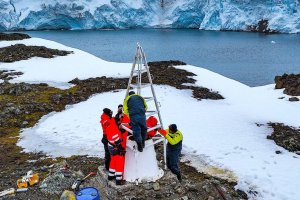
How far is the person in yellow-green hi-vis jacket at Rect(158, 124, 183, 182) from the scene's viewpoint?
10.3m

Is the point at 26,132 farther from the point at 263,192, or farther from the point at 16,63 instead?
the point at 16,63

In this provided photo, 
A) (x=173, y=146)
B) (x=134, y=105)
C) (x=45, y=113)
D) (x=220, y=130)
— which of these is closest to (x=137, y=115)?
(x=134, y=105)

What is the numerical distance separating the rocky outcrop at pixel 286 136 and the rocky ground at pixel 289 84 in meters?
6.49

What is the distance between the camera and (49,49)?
124 ft

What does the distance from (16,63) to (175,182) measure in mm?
26191

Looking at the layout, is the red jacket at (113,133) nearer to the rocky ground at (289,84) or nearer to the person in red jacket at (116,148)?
the person in red jacket at (116,148)

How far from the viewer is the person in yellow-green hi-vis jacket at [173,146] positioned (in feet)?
33.8

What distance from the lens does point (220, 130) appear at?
17.1 metres

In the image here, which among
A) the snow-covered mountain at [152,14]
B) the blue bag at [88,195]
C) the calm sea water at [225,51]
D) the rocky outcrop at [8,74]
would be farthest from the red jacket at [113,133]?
the snow-covered mountain at [152,14]

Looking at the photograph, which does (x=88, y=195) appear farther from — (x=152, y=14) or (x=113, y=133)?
(x=152, y=14)

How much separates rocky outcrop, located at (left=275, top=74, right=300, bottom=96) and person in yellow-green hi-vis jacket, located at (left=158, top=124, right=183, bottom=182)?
15080mm

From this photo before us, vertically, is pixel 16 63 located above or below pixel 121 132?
below

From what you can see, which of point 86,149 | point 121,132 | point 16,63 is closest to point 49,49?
point 16,63

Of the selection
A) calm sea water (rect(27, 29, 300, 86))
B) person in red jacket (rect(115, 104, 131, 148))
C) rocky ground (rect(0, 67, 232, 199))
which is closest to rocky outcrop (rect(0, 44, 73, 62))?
rocky ground (rect(0, 67, 232, 199))
